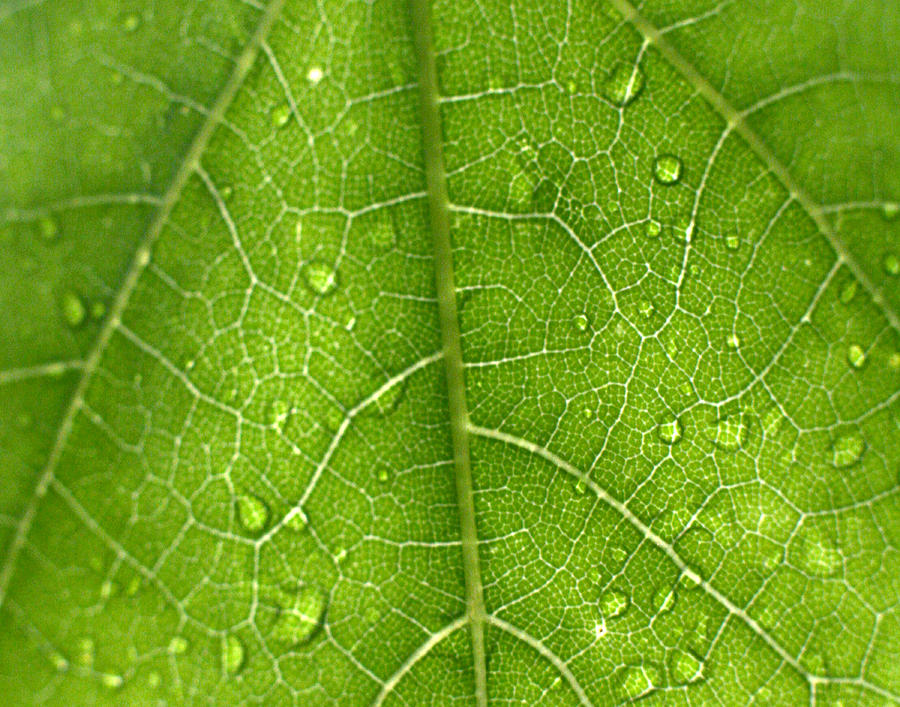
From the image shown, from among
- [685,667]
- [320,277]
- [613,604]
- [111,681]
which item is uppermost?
[320,277]

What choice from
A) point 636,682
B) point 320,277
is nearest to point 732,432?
point 636,682

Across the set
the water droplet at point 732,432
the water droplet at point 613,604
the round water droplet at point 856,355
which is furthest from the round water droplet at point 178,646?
the round water droplet at point 856,355

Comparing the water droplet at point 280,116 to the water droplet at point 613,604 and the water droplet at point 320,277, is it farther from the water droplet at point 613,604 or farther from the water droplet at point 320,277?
the water droplet at point 613,604

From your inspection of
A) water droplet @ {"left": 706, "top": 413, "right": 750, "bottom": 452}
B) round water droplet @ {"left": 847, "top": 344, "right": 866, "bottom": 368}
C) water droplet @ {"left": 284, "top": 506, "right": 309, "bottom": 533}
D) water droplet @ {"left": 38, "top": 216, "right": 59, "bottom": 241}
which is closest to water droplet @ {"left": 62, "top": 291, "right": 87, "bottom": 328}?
water droplet @ {"left": 38, "top": 216, "right": 59, "bottom": 241}

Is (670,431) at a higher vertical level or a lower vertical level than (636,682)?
higher

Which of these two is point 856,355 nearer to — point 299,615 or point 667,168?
point 667,168

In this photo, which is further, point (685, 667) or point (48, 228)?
point (685, 667)

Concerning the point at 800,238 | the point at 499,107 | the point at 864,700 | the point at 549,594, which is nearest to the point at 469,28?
the point at 499,107
